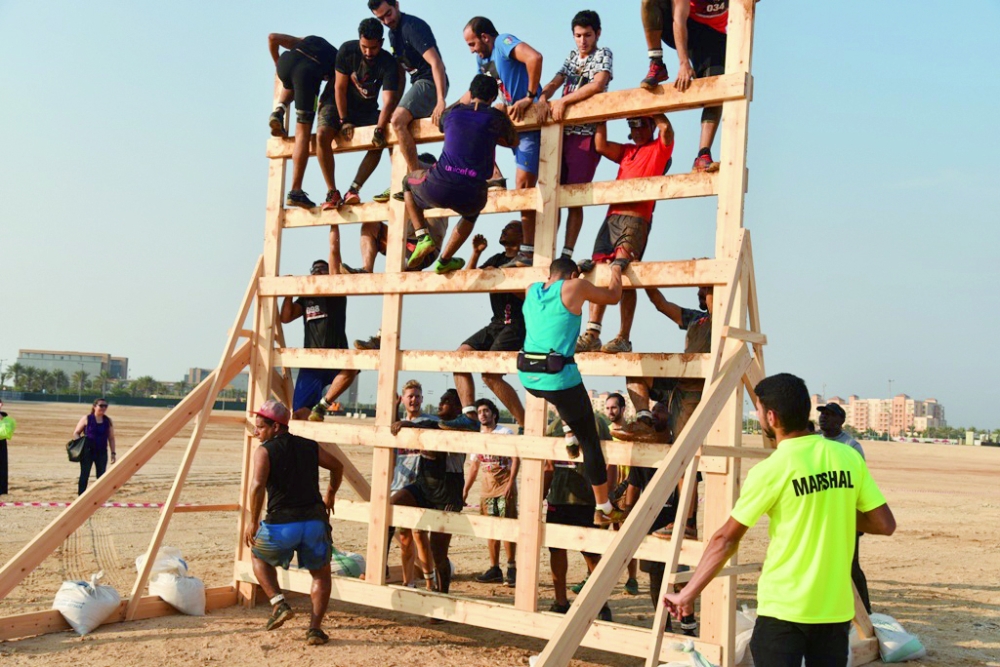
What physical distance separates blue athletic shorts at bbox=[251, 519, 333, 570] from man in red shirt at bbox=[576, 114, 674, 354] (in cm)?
260

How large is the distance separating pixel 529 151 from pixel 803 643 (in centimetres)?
451

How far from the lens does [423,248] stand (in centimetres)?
715

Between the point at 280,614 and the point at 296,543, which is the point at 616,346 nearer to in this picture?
the point at 296,543

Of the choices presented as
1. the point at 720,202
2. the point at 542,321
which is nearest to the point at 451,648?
the point at 542,321

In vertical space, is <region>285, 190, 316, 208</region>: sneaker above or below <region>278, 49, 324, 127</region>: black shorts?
below

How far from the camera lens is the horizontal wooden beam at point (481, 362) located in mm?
6066

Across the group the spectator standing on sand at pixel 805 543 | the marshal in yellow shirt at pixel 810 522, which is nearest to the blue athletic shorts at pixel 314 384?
the spectator standing on sand at pixel 805 543

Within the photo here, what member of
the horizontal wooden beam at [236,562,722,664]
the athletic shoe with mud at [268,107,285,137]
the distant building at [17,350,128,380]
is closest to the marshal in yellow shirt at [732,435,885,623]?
the horizontal wooden beam at [236,562,722,664]

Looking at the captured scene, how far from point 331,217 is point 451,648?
3.85m

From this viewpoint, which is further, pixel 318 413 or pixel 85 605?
pixel 318 413

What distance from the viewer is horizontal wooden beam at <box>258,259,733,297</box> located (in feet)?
20.0

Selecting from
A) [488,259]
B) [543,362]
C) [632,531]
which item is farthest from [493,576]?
[632,531]

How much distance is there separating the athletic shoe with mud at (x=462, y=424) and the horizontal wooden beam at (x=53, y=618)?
272 centimetres

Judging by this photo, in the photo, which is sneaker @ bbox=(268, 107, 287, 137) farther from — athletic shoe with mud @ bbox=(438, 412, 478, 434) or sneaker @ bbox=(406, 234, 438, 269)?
athletic shoe with mud @ bbox=(438, 412, 478, 434)
